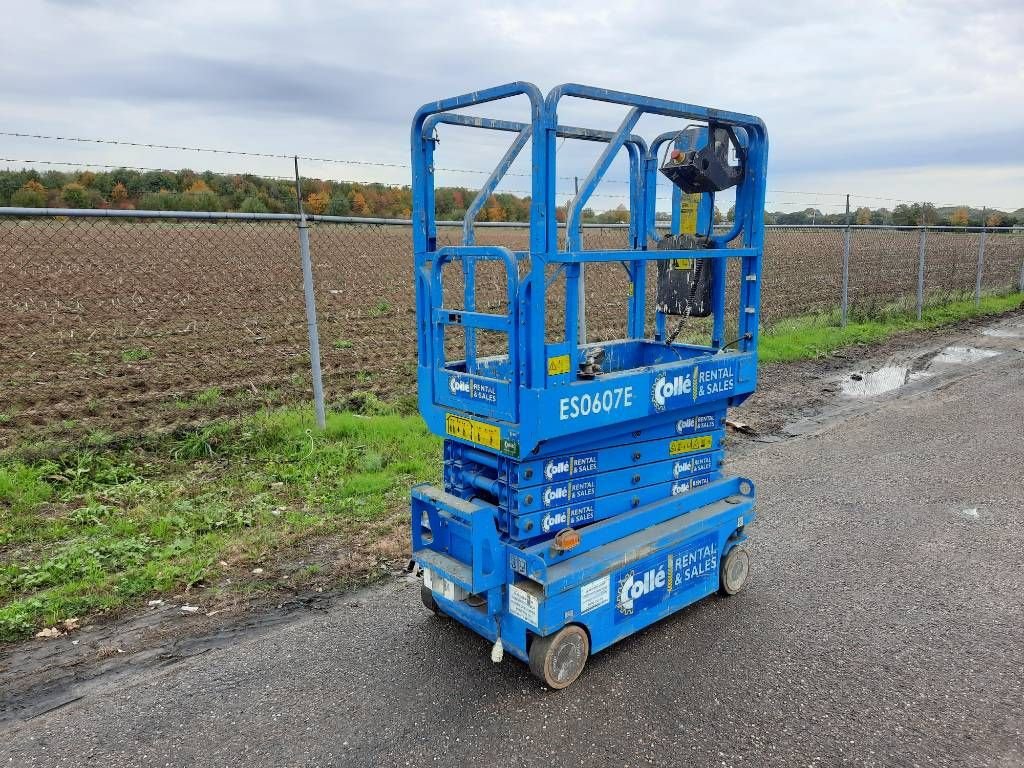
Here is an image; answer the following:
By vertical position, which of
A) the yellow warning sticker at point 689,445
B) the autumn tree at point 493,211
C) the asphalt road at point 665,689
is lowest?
the asphalt road at point 665,689

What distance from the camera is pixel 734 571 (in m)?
3.96

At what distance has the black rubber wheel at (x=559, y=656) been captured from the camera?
10.0 ft

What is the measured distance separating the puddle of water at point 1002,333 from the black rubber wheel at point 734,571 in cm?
1123

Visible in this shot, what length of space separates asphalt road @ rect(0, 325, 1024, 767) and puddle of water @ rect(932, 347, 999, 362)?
6959 mm

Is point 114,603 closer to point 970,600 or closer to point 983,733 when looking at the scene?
point 983,733

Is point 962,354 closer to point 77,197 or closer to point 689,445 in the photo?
point 689,445

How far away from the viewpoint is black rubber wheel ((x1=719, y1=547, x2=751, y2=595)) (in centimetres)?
391

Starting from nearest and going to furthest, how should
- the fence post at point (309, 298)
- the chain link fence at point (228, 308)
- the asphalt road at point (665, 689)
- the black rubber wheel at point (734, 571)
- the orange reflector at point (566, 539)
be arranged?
the asphalt road at point (665, 689) < the orange reflector at point (566, 539) < the black rubber wheel at point (734, 571) < the fence post at point (309, 298) < the chain link fence at point (228, 308)

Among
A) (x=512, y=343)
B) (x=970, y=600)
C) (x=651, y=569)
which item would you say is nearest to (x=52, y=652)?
(x=512, y=343)

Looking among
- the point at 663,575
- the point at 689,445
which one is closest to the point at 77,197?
the point at 689,445

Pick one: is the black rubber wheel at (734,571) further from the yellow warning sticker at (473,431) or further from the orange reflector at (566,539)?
the yellow warning sticker at (473,431)

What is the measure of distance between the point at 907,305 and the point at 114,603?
1519 cm

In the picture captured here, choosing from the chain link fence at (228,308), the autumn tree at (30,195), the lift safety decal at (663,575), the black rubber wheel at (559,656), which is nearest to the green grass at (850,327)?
the chain link fence at (228,308)

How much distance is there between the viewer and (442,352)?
135 inches
